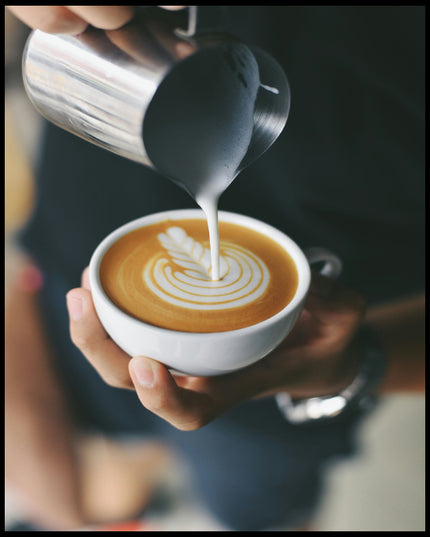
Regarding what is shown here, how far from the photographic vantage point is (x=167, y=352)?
64 cm

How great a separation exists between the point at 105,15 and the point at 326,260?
542 mm

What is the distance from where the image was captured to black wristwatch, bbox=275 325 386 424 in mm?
1013

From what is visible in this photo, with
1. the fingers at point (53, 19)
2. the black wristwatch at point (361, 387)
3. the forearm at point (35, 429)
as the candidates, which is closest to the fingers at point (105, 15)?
the fingers at point (53, 19)

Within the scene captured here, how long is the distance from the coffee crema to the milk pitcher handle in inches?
2.5

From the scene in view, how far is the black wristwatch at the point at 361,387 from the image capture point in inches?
39.9

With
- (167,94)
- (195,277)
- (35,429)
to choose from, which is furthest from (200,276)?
(35,429)

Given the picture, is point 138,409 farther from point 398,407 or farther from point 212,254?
point 398,407

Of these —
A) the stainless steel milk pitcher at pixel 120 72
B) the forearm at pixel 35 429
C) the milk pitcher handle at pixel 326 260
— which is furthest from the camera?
the forearm at pixel 35 429

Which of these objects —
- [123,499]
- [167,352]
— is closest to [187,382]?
[167,352]

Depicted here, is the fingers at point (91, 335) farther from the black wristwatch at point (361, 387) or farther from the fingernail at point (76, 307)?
the black wristwatch at point (361, 387)

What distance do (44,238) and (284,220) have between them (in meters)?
0.67

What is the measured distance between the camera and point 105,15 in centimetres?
48

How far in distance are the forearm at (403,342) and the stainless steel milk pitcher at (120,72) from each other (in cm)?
67

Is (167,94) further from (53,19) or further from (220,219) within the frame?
(220,219)
